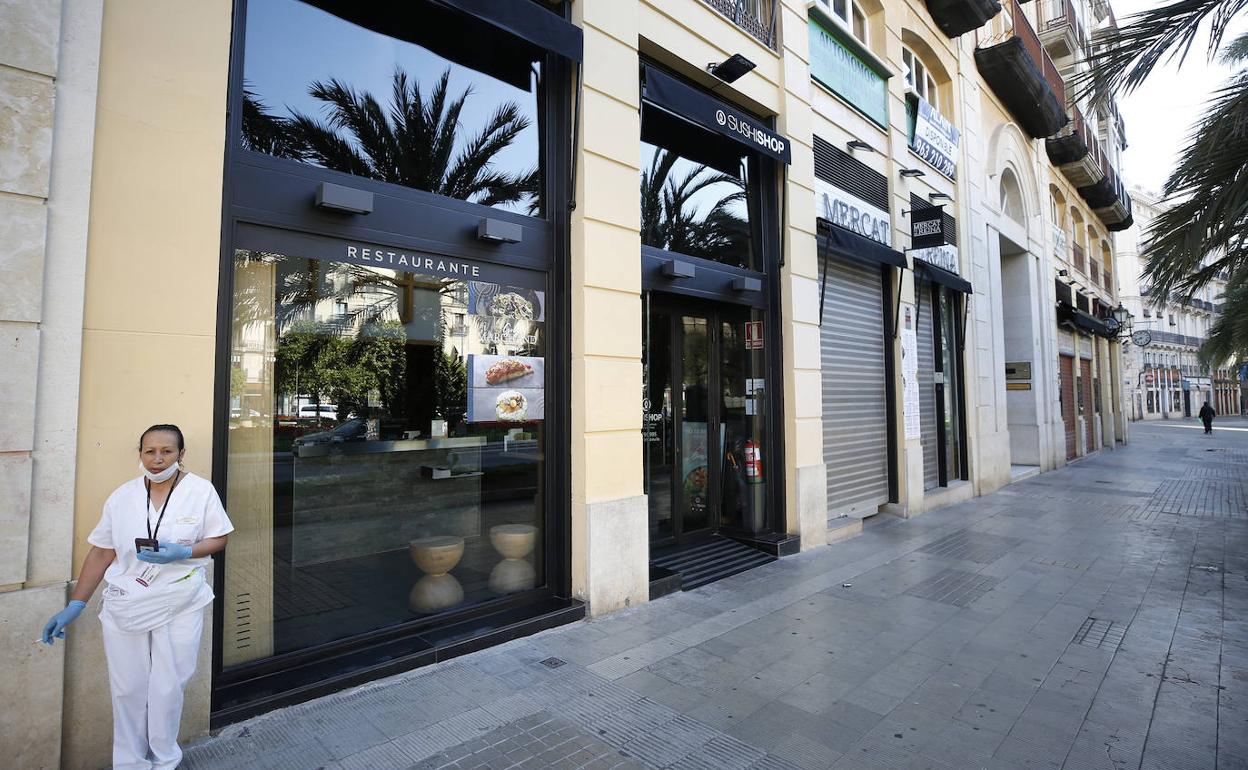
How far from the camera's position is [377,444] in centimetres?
521

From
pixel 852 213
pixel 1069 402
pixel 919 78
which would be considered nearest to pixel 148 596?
pixel 852 213

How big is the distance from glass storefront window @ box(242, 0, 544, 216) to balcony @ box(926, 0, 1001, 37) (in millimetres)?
10246

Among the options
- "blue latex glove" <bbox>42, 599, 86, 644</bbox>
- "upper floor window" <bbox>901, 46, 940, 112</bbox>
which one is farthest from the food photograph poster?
"upper floor window" <bbox>901, 46, 940, 112</bbox>

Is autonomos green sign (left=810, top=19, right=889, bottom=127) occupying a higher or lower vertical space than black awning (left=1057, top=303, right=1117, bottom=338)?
higher

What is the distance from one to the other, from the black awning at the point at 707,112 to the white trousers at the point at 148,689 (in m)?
5.58

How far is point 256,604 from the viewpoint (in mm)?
3971

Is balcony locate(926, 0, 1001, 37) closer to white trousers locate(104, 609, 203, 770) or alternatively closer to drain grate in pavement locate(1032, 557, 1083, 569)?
drain grate in pavement locate(1032, 557, 1083, 569)

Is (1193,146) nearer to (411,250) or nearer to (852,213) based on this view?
(852,213)

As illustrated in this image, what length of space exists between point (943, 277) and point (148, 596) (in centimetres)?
1206

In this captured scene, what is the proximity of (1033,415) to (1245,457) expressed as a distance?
9.54 metres

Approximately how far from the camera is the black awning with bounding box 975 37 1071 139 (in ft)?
44.8

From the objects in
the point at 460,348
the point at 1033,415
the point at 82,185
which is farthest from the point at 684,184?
the point at 1033,415

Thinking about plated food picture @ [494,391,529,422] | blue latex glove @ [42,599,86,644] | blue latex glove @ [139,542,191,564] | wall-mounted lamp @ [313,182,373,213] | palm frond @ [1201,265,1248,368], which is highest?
palm frond @ [1201,265,1248,368]

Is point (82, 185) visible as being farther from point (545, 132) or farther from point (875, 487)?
point (875, 487)
